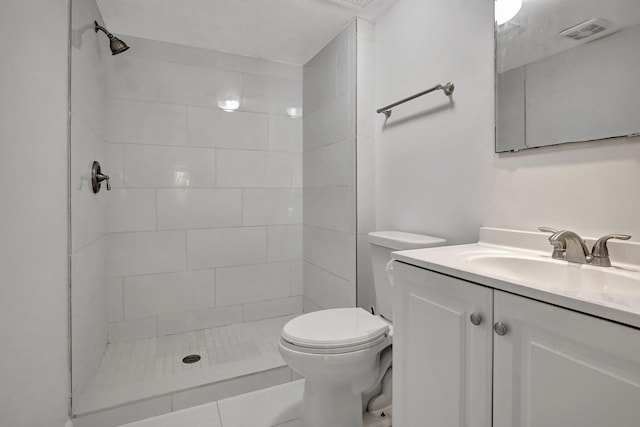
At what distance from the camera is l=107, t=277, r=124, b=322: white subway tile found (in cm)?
217

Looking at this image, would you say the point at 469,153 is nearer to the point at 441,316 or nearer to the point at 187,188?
the point at 441,316

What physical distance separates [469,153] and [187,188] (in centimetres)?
190

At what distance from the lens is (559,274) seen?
0.97m

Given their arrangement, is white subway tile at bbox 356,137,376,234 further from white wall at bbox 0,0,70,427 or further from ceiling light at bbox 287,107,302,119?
white wall at bbox 0,0,70,427

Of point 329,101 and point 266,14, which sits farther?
point 329,101

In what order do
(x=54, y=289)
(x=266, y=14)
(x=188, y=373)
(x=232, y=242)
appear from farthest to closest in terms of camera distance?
(x=232, y=242) → (x=266, y=14) → (x=188, y=373) → (x=54, y=289)

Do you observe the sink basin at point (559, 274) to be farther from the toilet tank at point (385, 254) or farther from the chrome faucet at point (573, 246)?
the toilet tank at point (385, 254)

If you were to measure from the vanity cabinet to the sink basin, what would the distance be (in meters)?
0.08

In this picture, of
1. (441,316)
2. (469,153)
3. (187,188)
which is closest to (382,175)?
(469,153)

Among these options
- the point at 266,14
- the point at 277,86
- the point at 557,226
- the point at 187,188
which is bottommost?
the point at 557,226

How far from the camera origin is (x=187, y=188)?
2.37 m

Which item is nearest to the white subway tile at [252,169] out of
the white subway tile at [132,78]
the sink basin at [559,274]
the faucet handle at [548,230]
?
the white subway tile at [132,78]

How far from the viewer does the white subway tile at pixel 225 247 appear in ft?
7.88

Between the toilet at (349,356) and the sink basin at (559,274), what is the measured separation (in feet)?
1.23
